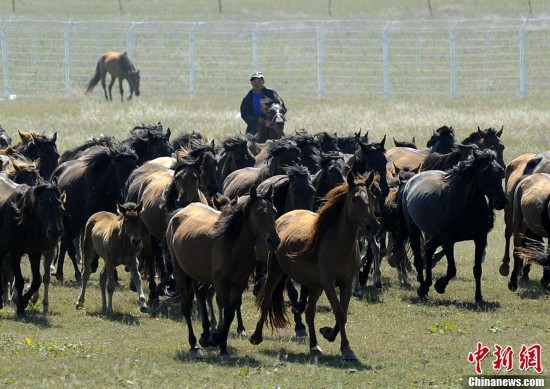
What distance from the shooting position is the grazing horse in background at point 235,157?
1873 centimetres

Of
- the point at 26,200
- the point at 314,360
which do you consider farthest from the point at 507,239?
the point at 26,200

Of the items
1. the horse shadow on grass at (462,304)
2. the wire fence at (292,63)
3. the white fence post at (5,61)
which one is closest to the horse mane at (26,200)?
the horse shadow on grass at (462,304)

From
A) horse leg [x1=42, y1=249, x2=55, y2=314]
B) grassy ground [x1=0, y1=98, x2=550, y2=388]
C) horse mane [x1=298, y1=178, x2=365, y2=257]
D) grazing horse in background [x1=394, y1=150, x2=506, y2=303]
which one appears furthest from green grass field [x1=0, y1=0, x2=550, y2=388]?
horse mane [x1=298, y1=178, x2=365, y2=257]

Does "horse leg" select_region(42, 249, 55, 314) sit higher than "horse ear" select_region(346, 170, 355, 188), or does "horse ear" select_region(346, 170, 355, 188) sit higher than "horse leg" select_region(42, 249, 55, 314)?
"horse ear" select_region(346, 170, 355, 188)

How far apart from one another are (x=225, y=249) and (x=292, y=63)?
→ 38724 mm

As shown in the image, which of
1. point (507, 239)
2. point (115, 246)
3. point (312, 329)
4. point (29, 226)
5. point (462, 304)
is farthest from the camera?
point (507, 239)

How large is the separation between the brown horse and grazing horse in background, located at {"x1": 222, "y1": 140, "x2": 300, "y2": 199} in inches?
131

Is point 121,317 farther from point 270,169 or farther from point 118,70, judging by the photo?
point 118,70

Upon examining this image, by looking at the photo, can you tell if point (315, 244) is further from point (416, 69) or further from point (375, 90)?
point (416, 69)

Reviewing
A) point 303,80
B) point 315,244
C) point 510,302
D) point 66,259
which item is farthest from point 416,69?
point 315,244

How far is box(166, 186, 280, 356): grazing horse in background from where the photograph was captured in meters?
11.9

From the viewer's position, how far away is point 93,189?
17672mm

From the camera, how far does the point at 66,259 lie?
2016 centimetres

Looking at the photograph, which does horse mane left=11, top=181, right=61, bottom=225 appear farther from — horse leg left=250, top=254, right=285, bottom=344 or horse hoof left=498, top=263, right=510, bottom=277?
horse hoof left=498, top=263, right=510, bottom=277
